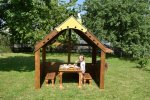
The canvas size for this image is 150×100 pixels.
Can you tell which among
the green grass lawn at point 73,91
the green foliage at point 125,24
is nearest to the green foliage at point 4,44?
the green foliage at point 125,24

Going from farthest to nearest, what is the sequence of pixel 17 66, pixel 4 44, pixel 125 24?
pixel 4 44 → pixel 125 24 → pixel 17 66

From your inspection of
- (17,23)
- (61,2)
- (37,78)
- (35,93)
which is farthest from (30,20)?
(61,2)

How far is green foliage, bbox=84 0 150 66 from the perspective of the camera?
3112cm

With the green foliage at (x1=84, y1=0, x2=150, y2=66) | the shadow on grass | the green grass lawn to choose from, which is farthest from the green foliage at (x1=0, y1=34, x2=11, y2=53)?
the green grass lawn

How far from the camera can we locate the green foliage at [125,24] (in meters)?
31.1

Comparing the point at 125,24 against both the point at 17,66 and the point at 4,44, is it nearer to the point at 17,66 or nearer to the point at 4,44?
the point at 17,66

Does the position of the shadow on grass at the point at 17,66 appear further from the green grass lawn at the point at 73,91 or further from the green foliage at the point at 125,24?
the green foliage at the point at 125,24

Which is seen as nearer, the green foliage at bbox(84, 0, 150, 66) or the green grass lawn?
the green grass lawn

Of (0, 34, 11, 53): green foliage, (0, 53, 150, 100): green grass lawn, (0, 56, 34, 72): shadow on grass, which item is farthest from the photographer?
(0, 34, 11, 53): green foliage

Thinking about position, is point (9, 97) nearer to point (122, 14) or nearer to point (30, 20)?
point (30, 20)

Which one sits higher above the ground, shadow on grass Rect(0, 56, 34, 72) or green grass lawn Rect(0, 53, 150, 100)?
shadow on grass Rect(0, 56, 34, 72)

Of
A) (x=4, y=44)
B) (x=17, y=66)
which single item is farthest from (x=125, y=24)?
(x=4, y=44)

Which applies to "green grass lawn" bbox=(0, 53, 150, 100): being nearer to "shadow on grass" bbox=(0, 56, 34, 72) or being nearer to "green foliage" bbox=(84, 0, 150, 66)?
"shadow on grass" bbox=(0, 56, 34, 72)

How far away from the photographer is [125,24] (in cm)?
3219
